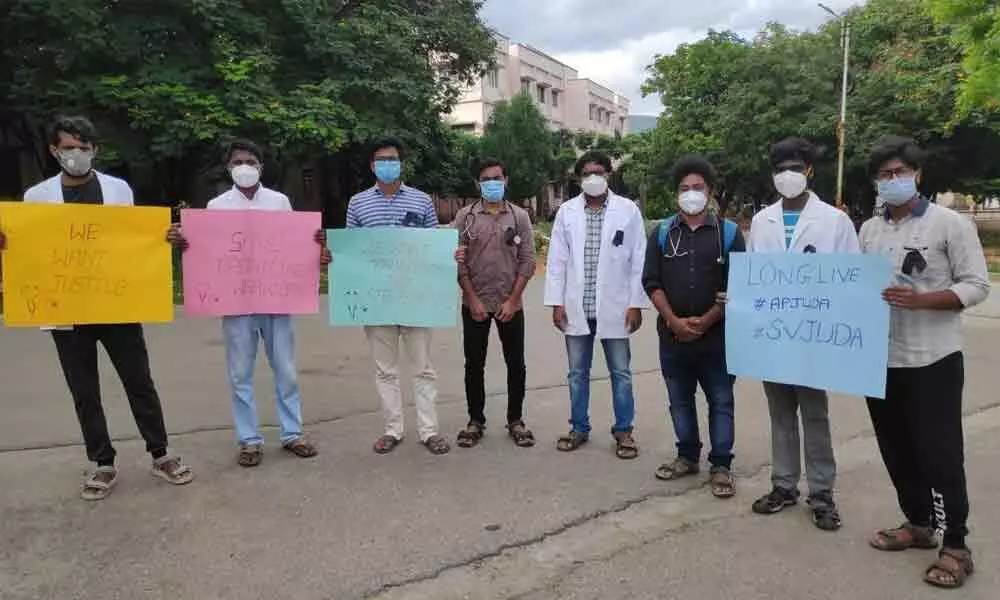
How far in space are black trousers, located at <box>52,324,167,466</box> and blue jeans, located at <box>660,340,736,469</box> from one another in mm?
2993

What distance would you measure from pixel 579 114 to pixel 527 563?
2411 inches

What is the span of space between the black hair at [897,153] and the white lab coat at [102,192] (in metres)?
3.84

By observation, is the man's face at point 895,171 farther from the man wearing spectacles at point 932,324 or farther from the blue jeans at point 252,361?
the blue jeans at point 252,361

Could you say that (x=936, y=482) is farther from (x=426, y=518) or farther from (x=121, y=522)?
(x=121, y=522)

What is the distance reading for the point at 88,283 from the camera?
3947 millimetres

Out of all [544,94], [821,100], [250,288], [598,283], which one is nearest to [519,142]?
[821,100]

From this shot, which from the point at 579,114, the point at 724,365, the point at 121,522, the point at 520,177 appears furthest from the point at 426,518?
the point at 579,114

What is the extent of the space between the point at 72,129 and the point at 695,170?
3400 millimetres

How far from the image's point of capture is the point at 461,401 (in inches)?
239

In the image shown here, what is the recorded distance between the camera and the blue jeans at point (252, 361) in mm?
4465

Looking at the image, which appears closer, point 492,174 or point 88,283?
point 88,283

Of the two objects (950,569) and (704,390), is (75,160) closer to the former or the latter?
(704,390)

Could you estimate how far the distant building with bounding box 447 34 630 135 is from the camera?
4800cm

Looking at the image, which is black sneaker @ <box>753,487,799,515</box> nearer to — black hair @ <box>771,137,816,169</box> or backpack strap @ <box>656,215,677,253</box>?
backpack strap @ <box>656,215,677,253</box>
